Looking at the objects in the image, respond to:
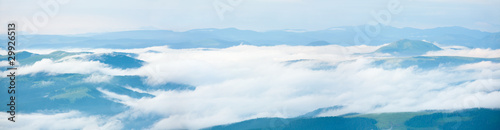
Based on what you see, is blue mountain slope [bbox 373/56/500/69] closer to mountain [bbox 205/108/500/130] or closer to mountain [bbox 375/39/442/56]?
mountain [bbox 375/39/442/56]

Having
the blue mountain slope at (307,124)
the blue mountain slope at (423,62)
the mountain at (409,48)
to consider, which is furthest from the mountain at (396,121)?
the mountain at (409,48)

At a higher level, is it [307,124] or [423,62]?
[423,62]

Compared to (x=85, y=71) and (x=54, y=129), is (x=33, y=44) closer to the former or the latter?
(x=54, y=129)

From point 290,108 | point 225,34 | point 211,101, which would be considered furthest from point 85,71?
point 290,108

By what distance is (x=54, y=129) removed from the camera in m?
58.2

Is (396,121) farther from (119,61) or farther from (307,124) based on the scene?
(119,61)

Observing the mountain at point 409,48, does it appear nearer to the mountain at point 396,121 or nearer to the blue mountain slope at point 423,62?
the blue mountain slope at point 423,62

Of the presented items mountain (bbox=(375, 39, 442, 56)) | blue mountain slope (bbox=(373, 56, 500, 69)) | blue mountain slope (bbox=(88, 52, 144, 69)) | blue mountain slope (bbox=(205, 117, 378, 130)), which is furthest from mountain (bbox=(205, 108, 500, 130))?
mountain (bbox=(375, 39, 442, 56))

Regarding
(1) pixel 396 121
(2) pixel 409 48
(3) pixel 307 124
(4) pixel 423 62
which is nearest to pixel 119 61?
(3) pixel 307 124

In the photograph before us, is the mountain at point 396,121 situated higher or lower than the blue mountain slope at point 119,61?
lower

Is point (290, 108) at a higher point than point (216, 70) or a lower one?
lower

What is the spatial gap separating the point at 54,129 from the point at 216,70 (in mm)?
33302

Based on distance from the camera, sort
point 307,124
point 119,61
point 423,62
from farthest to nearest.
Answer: point 423,62 → point 119,61 → point 307,124

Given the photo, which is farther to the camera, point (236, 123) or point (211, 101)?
point (211, 101)
